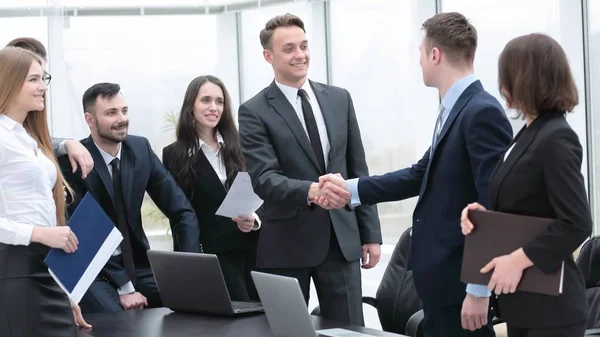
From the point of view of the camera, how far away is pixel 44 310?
3125mm

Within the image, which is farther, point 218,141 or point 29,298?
point 218,141

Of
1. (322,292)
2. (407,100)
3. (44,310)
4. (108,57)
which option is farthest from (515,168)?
(108,57)

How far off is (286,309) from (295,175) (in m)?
0.95

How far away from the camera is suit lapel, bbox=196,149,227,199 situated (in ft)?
14.3

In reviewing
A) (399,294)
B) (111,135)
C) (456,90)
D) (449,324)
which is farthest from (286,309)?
(111,135)

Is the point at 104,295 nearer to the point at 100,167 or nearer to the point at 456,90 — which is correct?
the point at 100,167

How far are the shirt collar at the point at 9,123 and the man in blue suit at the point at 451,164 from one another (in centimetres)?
145

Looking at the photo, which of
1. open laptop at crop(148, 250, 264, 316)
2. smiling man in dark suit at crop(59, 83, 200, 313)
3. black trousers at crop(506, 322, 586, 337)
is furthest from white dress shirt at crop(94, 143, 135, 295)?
black trousers at crop(506, 322, 586, 337)

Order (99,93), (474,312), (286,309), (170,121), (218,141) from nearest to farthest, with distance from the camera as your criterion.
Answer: (474,312)
(286,309)
(99,93)
(218,141)
(170,121)

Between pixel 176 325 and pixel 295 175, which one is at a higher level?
pixel 295 175

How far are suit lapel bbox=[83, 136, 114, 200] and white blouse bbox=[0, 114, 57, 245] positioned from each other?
2.97ft

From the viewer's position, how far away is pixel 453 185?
8.96ft

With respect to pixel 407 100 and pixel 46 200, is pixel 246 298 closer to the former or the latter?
pixel 46 200

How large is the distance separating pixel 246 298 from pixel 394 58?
8.02 feet
